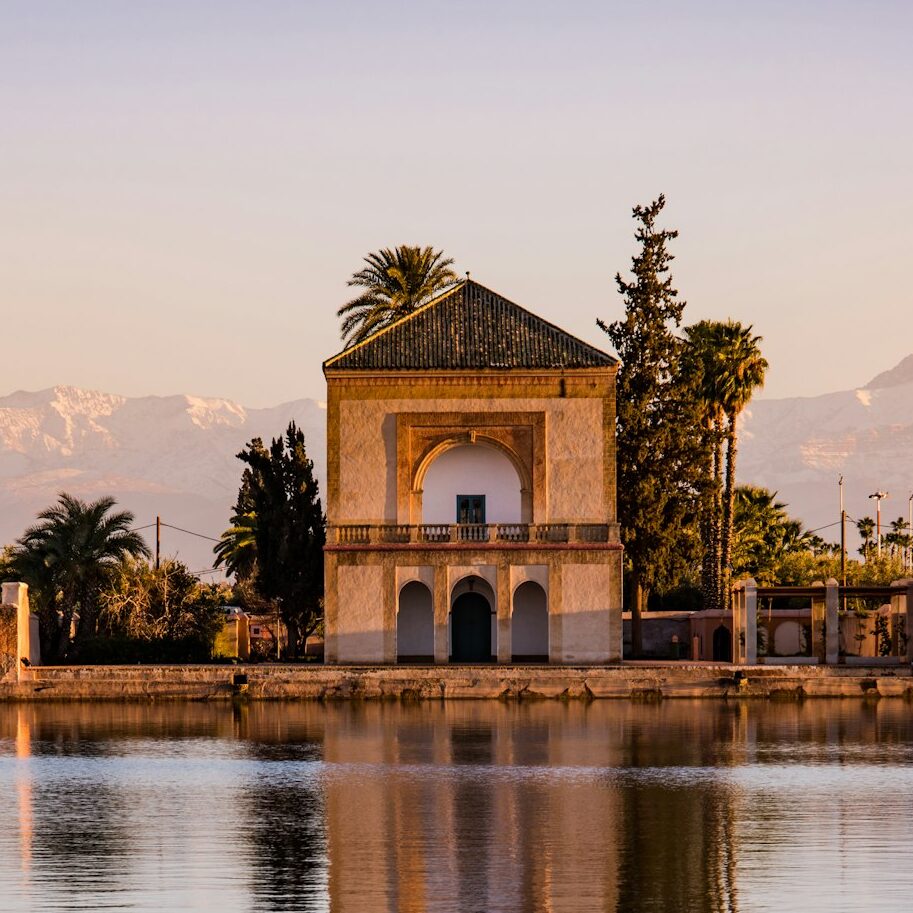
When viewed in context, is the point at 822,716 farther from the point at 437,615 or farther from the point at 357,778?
the point at 357,778

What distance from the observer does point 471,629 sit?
51.1 meters

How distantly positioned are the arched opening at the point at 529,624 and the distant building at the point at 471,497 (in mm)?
37

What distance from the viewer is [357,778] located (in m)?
29.1

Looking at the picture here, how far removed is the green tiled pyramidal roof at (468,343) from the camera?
50.2 m

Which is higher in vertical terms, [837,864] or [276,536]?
[276,536]

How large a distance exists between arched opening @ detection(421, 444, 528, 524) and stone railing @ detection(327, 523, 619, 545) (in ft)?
5.59

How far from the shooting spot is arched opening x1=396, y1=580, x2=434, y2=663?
1983 inches

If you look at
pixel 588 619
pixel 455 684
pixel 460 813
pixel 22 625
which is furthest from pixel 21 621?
pixel 460 813

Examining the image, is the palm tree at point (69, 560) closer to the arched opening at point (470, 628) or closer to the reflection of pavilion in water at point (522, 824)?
the arched opening at point (470, 628)

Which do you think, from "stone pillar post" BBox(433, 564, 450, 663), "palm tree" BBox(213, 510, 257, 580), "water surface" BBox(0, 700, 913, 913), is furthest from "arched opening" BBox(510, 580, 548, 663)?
"palm tree" BBox(213, 510, 257, 580)

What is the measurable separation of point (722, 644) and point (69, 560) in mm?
18325

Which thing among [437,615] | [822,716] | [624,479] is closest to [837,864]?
[822,716]

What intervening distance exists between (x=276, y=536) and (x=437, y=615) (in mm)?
7377

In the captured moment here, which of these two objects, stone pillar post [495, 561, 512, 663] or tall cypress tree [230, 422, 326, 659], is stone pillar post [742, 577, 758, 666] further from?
tall cypress tree [230, 422, 326, 659]
